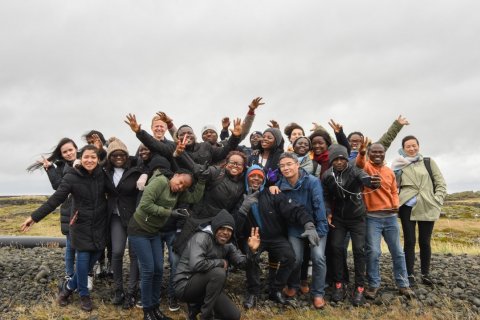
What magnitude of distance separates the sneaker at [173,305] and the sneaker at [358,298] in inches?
163

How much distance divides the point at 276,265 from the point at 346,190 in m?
2.41

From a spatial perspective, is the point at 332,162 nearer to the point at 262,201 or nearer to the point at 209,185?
the point at 262,201

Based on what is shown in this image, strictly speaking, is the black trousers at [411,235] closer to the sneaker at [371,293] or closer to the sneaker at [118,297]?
the sneaker at [371,293]

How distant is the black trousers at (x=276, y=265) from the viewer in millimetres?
8477

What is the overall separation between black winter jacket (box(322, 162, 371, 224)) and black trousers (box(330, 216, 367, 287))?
0.15 m

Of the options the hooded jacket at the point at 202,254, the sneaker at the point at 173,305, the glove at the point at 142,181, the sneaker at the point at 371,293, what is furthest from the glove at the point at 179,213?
the sneaker at the point at 371,293

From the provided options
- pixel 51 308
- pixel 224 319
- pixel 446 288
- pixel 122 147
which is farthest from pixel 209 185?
pixel 446 288

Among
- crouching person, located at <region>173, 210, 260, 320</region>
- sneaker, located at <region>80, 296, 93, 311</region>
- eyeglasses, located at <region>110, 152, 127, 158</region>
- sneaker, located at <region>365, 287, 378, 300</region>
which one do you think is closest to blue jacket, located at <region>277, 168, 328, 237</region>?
crouching person, located at <region>173, 210, 260, 320</region>

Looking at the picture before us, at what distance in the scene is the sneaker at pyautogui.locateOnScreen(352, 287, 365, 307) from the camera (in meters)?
8.72

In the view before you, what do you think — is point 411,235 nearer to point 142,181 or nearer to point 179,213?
point 179,213

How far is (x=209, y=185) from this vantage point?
28.4 feet

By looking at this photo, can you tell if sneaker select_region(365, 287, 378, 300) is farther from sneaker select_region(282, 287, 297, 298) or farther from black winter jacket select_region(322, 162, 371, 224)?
black winter jacket select_region(322, 162, 371, 224)

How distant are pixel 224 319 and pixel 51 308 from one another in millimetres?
4158

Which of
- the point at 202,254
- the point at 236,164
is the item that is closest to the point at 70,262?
the point at 202,254
